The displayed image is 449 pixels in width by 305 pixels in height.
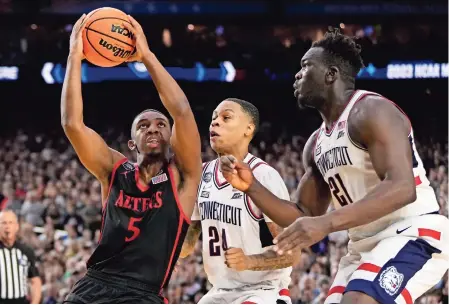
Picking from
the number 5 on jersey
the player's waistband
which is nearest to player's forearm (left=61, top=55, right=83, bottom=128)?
the number 5 on jersey

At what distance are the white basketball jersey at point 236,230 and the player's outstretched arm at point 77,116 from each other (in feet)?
3.21

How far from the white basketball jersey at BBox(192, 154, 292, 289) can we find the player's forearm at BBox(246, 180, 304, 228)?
2.10 feet

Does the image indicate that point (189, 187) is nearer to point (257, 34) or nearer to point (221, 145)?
point (221, 145)

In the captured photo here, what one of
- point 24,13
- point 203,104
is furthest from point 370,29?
point 24,13

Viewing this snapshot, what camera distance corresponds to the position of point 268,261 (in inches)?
175

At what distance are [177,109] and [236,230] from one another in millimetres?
1138

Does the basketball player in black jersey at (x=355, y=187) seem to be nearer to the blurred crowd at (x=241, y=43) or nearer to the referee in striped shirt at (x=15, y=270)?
the referee in striped shirt at (x=15, y=270)

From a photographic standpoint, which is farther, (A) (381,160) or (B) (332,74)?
(B) (332,74)

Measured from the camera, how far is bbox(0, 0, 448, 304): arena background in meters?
18.2

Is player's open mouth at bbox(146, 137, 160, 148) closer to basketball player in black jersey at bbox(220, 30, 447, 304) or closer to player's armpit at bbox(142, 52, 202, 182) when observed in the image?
player's armpit at bbox(142, 52, 202, 182)

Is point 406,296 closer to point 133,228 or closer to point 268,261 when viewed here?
point 268,261

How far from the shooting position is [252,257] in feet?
14.3

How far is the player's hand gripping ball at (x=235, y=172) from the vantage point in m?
3.84

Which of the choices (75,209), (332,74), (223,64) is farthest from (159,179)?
(223,64)
